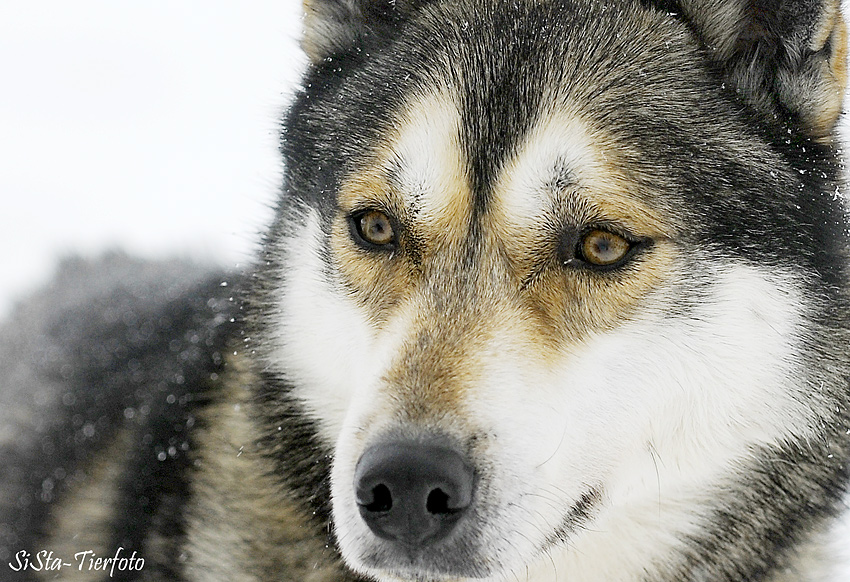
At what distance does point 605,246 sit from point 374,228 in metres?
0.57

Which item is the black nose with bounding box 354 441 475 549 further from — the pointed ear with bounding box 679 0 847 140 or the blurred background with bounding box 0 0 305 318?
the blurred background with bounding box 0 0 305 318

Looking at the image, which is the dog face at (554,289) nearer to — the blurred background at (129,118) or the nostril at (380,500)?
the nostril at (380,500)

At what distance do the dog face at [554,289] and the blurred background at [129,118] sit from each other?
12.3ft

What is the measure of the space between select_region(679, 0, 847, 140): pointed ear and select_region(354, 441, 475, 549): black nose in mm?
1198

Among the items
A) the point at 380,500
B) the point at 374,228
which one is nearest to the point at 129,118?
the point at 374,228

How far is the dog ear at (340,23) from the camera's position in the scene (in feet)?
7.80

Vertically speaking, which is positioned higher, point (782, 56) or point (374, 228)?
point (782, 56)

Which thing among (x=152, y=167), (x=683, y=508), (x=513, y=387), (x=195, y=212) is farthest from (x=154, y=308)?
(x=152, y=167)

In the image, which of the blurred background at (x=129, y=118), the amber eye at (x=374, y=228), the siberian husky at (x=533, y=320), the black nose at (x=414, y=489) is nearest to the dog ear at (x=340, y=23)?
the siberian husky at (x=533, y=320)

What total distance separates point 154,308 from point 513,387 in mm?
1729

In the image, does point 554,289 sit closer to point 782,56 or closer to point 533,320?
point 533,320

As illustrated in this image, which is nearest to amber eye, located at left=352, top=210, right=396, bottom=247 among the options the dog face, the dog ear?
the dog face

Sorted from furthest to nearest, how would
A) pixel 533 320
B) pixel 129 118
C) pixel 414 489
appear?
pixel 129 118 → pixel 533 320 → pixel 414 489

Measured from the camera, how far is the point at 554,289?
1.95 m
